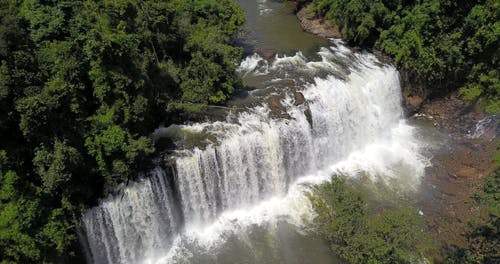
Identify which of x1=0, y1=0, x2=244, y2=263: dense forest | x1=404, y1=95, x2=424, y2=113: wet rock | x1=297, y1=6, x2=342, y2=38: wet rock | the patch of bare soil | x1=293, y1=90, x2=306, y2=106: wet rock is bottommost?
the patch of bare soil

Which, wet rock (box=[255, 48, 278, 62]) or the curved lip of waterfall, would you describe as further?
wet rock (box=[255, 48, 278, 62])

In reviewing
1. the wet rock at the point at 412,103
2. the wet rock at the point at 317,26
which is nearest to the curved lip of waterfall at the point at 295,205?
the wet rock at the point at 412,103

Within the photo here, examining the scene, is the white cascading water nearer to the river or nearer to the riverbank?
the river

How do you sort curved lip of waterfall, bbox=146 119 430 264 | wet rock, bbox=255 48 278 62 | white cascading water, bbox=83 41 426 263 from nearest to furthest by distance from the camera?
white cascading water, bbox=83 41 426 263, curved lip of waterfall, bbox=146 119 430 264, wet rock, bbox=255 48 278 62

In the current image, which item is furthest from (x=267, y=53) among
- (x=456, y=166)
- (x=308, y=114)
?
(x=456, y=166)

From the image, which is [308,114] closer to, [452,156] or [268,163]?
[268,163]

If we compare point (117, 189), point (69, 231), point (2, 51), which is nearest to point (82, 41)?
point (2, 51)

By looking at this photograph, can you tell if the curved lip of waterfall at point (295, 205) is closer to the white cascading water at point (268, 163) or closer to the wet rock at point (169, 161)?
the white cascading water at point (268, 163)

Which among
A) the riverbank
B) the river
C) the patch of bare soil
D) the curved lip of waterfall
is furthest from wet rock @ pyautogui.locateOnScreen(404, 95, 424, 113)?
the curved lip of waterfall
